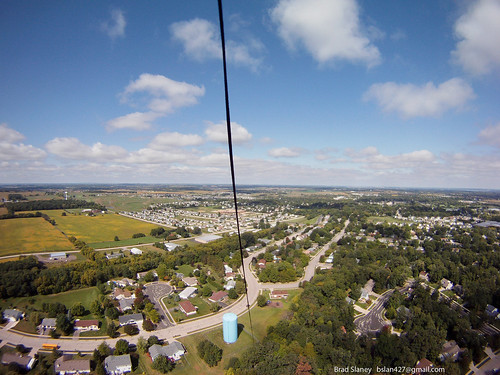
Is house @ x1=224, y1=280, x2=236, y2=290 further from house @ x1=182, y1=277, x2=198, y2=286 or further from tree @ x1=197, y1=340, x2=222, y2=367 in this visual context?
tree @ x1=197, y1=340, x2=222, y2=367

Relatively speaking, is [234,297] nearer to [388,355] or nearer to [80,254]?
[388,355]

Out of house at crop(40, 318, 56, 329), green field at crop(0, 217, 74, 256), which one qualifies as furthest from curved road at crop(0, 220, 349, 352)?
green field at crop(0, 217, 74, 256)

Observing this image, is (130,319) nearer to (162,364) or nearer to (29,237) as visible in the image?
(162,364)

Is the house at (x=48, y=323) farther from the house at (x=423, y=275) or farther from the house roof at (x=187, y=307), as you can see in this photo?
the house at (x=423, y=275)

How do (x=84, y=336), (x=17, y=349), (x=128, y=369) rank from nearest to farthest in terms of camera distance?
(x=128, y=369) < (x=17, y=349) < (x=84, y=336)

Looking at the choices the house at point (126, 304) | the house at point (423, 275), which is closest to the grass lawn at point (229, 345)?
the house at point (126, 304)

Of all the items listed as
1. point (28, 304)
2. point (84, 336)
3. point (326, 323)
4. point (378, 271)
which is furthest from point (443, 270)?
point (28, 304)

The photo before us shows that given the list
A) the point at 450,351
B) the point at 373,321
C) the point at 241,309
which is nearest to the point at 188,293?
the point at 241,309
